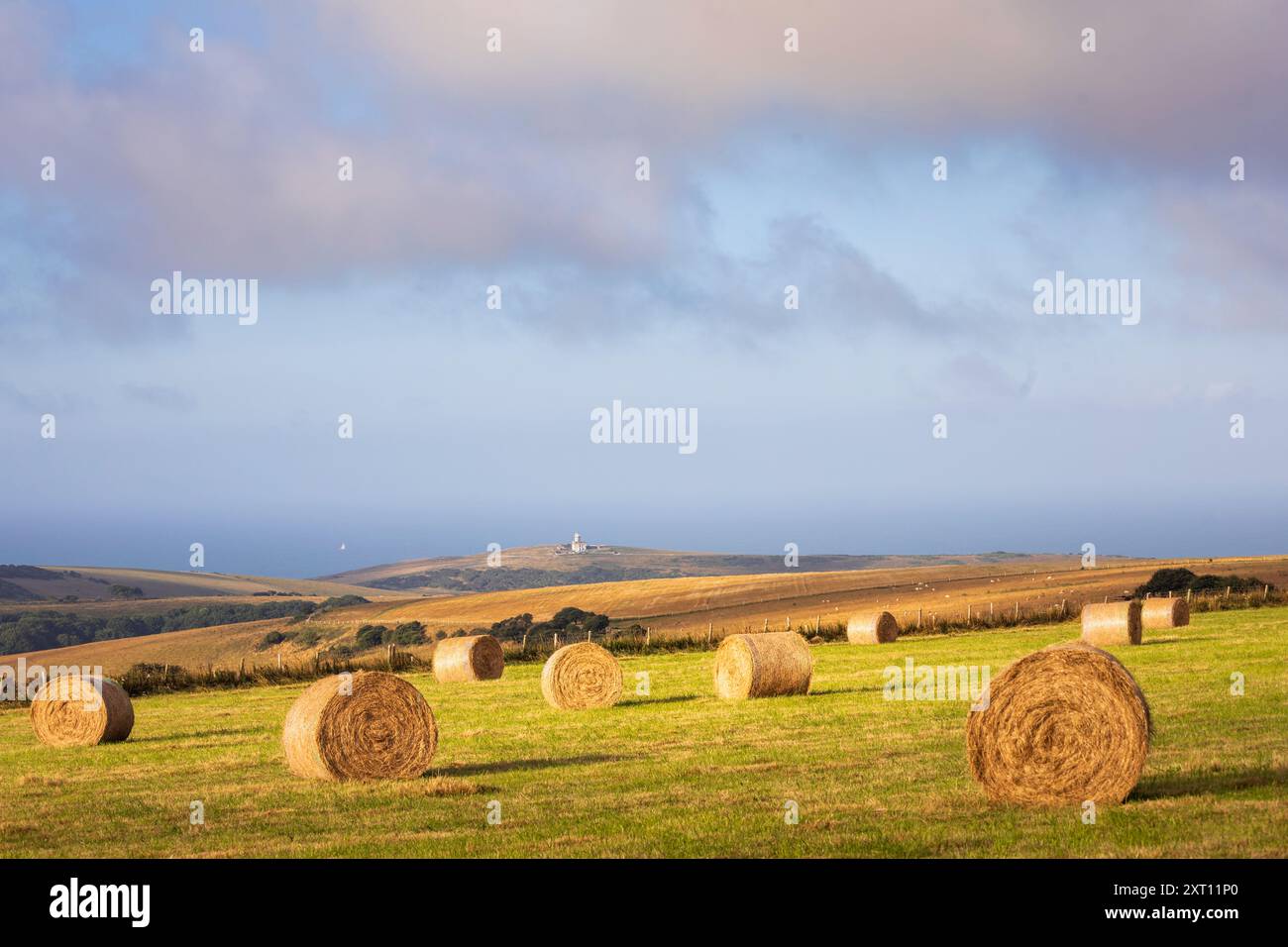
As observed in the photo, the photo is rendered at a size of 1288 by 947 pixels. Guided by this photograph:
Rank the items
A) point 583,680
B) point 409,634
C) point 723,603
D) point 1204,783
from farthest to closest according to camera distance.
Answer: point 723,603 → point 409,634 → point 583,680 → point 1204,783

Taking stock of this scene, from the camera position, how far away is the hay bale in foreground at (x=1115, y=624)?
37.9m

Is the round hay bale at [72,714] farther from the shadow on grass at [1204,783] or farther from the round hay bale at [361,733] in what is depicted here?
the shadow on grass at [1204,783]

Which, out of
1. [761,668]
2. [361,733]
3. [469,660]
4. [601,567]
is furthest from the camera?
[601,567]

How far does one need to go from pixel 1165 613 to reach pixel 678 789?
29121mm

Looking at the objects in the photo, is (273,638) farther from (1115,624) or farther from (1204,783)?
(1204,783)

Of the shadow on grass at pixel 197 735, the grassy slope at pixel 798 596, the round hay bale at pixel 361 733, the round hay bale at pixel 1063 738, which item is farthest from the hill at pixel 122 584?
the round hay bale at pixel 1063 738

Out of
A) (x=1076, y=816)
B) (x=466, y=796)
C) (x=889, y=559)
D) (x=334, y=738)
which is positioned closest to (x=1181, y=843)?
(x=1076, y=816)

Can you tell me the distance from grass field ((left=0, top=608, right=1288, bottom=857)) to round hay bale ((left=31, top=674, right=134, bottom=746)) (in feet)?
1.86

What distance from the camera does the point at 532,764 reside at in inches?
803

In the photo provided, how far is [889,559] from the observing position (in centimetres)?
15850

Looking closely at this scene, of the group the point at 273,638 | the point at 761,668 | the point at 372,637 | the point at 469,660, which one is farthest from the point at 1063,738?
the point at 273,638

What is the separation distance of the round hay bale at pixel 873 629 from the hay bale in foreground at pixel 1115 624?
9.00 m
